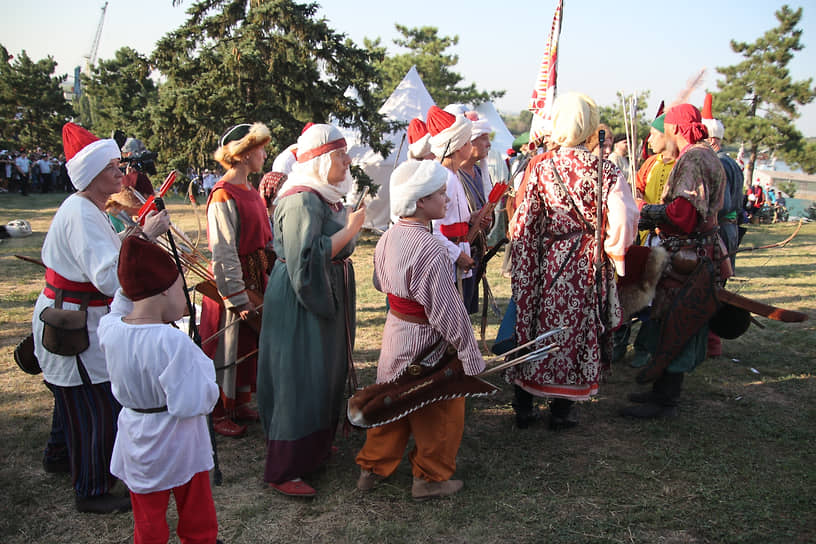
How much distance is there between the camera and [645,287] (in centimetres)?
384

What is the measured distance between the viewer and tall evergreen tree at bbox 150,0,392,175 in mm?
10047

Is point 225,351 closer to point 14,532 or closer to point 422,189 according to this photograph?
point 14,532

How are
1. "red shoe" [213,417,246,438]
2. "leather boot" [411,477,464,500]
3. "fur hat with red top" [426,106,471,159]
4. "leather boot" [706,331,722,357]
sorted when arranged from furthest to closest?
1. "leather boot" [706,331,722,357]
2. "fur hat with red top" [426,106,471,159]
3. "red shoe" [213,417,246,438]
4. "leather boot" [411,477,464,500]

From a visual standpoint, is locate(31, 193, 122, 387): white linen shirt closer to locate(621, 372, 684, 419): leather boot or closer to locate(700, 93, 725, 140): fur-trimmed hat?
locate(621, 372, 684, 419): leather boot

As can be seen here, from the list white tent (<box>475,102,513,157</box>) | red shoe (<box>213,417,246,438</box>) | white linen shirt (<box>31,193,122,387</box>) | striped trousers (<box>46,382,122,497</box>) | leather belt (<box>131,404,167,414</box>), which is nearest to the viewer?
leather belt (<box>131,404,167,414</box>)

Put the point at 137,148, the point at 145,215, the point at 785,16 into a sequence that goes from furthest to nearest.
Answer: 1. the point at 785,16
2. the point at 137,148
3. the point at 145,215

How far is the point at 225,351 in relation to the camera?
379 centimetres

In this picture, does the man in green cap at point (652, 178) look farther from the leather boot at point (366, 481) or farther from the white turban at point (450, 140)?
the leather boot at point (366, 481)

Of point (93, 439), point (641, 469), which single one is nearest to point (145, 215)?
point (93, 439)

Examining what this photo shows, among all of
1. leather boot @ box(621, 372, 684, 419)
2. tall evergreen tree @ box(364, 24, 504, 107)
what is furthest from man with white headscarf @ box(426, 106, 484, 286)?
tall evergreen tree @ box(364, 24, 504, 107)

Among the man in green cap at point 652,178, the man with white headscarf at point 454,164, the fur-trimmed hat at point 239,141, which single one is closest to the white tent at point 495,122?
the man in green cap at point 652,178

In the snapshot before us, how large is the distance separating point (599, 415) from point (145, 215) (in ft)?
10.4

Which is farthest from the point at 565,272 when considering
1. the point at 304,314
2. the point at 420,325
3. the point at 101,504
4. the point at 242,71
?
the point at 242,71

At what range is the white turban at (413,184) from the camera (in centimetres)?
280
